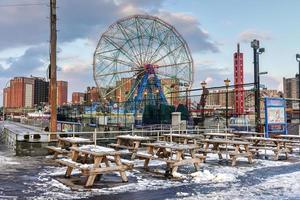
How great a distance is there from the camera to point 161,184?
336 inches

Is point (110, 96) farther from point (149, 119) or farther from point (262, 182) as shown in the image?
point (262, 182)

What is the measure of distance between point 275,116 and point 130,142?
832 cm

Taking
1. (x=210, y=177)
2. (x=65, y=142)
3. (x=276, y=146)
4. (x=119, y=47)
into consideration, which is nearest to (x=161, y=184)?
(x=210, y=177)

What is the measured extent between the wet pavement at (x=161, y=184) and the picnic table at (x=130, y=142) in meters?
1.54

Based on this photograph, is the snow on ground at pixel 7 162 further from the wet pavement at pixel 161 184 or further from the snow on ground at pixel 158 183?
the snow on ground at pixel 158 183

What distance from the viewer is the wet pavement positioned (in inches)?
289

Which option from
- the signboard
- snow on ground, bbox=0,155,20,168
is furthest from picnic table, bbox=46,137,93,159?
the signboard

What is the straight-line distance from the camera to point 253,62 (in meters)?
20.2

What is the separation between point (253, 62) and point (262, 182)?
12.2 m

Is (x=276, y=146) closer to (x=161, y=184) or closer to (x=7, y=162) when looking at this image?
(x=161, y=184)

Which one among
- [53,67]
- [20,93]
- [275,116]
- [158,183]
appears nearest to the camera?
[158,183]

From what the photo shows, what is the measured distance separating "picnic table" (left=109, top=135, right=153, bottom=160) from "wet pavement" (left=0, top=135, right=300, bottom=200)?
5.04ft

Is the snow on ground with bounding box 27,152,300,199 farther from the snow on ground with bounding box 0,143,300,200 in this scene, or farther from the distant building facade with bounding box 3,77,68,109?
the distant building facade with bounding box 3,77,68,109

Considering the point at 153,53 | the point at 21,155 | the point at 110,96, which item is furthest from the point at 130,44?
the point at 21,155
